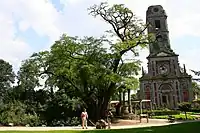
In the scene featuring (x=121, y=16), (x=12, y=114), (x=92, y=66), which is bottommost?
(x=12, y=114)

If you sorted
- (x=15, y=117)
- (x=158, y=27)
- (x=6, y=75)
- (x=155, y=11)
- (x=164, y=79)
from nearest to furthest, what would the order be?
1. (x=15, y=117)
2. (x=6, y=75)
3. (x=164, y=79)
4. (x=158, y=27)
5. (x=155, y=11)

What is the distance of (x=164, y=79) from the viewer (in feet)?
208

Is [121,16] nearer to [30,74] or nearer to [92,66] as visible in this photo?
[92,66]

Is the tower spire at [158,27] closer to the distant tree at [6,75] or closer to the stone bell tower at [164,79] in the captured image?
the stone bell tower at [164,79]

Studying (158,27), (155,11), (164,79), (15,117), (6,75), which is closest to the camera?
(15,117)

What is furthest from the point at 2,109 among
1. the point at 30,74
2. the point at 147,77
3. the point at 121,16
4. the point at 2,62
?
the point at 147,77

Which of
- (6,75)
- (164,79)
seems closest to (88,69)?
(6,75)

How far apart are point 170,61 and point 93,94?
34.3 metres

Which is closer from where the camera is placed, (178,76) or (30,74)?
(30,74)

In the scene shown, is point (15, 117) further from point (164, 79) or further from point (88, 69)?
point (164, 79)

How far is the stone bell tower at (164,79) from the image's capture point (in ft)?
205

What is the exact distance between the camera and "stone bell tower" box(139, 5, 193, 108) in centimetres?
6244

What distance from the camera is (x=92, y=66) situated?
3048cm

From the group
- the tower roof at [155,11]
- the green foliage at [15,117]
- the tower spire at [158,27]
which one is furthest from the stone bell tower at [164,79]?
the green foliage at [15,117]
